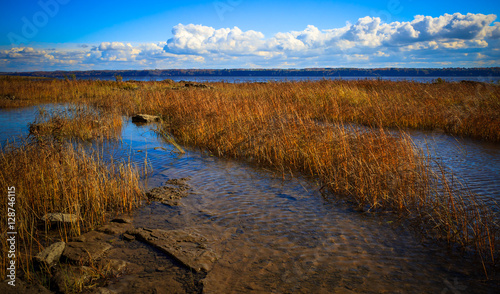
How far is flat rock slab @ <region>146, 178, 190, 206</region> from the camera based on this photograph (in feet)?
16.1

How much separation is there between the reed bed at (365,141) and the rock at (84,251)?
3.70 meters

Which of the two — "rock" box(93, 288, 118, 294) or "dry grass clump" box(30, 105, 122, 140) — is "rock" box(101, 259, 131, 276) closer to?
"rock" box(93, 288, 118, 294)

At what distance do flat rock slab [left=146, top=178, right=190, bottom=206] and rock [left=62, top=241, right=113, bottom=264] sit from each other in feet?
4.88

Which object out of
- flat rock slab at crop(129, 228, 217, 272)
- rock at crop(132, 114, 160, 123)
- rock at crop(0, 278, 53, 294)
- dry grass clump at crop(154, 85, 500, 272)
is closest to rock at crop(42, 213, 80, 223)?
flat rock slab at crop(129, 228, 217, 272)

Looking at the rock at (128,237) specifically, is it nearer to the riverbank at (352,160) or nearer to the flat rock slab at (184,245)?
the flat rock slab at (184,245)

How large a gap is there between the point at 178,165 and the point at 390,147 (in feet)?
16.1

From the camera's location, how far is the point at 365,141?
5781mm

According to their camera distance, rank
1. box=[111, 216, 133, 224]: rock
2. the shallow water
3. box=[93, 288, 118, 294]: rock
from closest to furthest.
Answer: box=[93, 288, 118, 294]: rock < the shallow water < box=[111, 216, 133, 224]: rock

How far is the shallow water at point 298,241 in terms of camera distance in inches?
113

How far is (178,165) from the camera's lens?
23.2ft

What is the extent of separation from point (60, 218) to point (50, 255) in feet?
3.02

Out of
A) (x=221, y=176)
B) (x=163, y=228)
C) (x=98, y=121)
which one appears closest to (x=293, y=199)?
(x=221, y=176)

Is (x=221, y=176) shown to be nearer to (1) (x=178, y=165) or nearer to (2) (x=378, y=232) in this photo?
(1) (x=178, y=165)

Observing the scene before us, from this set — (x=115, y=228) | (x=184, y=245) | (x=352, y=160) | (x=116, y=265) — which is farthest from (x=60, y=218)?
(x=352, y=160)
